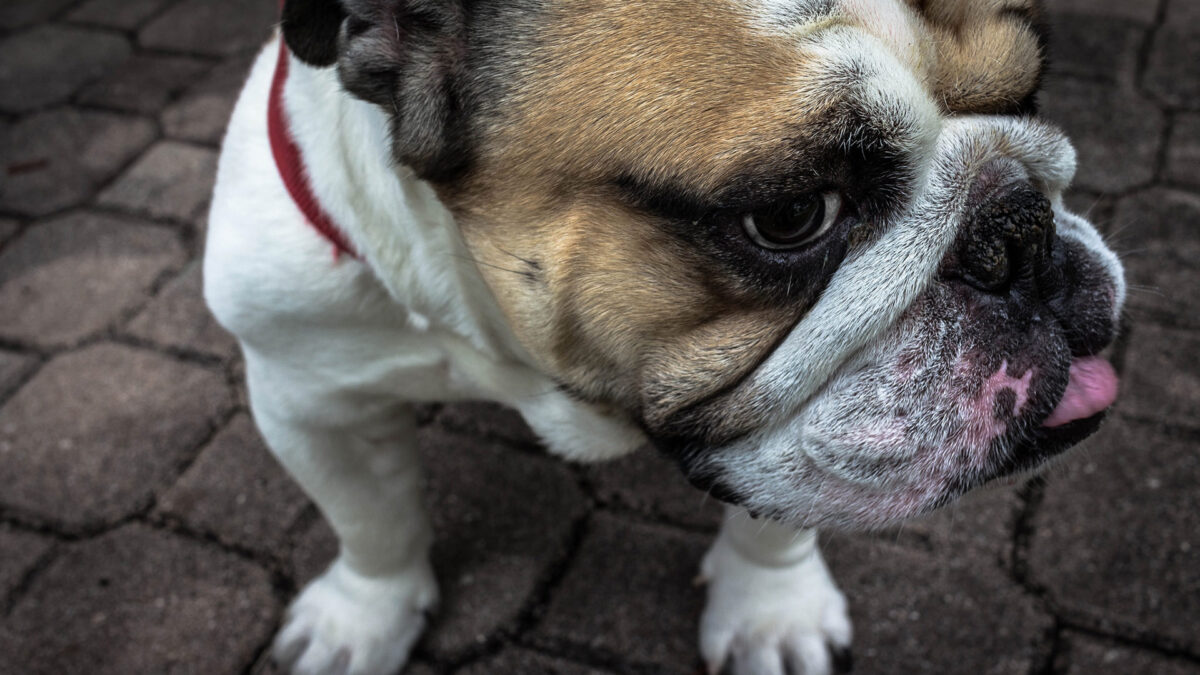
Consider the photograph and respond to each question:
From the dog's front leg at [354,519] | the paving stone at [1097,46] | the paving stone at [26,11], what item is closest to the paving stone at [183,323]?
the dog's front leg at [354,519]

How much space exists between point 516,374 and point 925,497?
0.65 metres

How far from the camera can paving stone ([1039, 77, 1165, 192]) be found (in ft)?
10.2

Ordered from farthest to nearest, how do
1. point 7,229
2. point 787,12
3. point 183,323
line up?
1. point 7,229
2. point 183,323
3. point 787,12

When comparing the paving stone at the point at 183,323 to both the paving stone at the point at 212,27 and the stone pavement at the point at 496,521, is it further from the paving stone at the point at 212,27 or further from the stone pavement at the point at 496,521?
the paving stone at the point at 212,27

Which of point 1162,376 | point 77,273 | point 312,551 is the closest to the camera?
point 312,551

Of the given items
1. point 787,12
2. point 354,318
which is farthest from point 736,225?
point 354,318

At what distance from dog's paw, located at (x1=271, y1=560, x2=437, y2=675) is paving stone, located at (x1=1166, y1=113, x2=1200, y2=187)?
8.03 feet

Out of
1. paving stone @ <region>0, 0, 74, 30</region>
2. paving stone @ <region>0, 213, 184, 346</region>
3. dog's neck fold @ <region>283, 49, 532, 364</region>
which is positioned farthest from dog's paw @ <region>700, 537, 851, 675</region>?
paving stone @ <region>0, 0, 74, 30</region>

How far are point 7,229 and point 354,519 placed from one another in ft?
6.22

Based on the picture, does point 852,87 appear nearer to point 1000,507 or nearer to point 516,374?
point 516,374

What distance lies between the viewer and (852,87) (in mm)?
1177

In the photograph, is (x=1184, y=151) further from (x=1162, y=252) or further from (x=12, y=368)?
(x=12, y=368)

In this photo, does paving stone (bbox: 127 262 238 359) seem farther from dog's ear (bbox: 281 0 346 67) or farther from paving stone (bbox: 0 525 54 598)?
dog's ear (bbox: 281 0 346 67)

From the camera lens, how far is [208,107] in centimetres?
356
